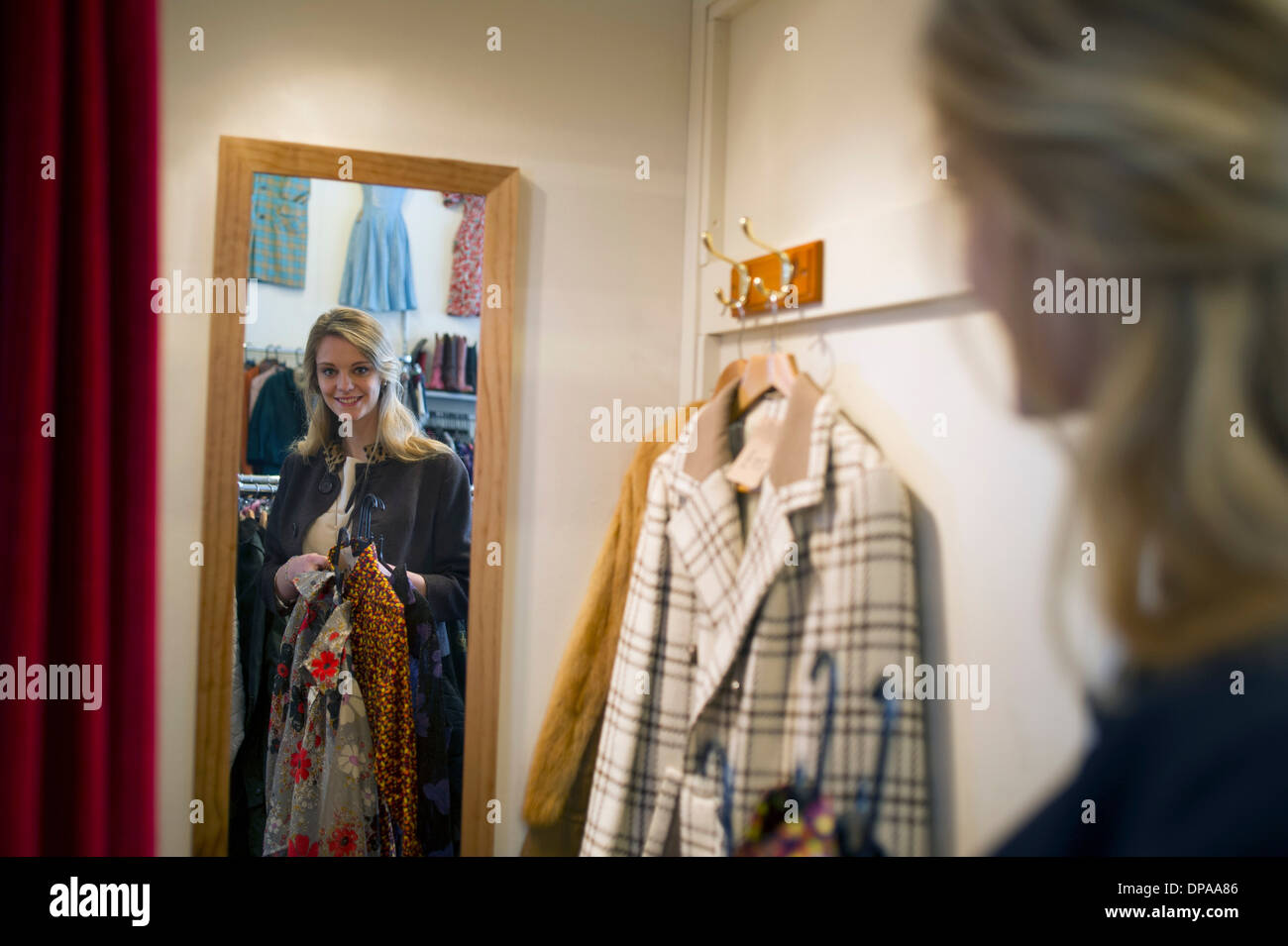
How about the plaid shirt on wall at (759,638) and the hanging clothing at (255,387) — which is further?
the hanging clothing at (255,387)

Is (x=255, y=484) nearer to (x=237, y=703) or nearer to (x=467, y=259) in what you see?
(x=237, y=703)

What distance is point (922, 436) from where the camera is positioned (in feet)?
3.93

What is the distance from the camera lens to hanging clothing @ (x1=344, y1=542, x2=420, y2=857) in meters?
1.49

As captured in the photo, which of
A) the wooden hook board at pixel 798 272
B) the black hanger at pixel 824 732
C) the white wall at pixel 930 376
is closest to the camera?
the white wall at pixel 930 376

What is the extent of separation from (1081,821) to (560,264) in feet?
→ 4.46

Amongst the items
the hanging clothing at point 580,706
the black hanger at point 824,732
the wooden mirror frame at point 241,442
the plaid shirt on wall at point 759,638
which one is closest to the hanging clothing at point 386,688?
the wooden mirror frame at point 241,442

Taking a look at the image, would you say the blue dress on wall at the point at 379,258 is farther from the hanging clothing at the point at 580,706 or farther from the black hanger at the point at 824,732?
the black hanger at the point at 824,732

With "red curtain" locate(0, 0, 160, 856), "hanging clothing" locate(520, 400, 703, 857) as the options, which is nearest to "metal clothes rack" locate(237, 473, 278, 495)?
"hanging clothing" locate(520, 400, 703, 857)

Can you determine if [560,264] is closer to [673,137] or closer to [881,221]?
[673,137]

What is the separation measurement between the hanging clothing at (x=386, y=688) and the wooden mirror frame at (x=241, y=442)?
0.11 m

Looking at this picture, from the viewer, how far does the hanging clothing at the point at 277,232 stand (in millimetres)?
1466

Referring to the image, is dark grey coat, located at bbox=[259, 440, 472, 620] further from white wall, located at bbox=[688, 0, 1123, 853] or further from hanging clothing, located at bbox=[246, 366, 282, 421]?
white wall, located at bbox=[688, 0, 1123, 853]

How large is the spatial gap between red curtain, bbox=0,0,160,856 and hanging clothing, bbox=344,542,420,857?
75cm

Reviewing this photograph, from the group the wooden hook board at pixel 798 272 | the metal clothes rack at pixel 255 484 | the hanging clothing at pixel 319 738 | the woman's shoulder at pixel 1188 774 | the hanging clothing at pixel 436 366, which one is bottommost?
the hanging clothing at pixel 319 738
